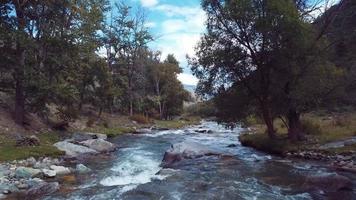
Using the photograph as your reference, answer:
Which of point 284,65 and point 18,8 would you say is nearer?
point 284,65

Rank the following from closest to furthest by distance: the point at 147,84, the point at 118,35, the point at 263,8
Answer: the point at 263,8 < the point at 118,35 < the point at 147,84

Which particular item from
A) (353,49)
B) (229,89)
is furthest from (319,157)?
(353,49)

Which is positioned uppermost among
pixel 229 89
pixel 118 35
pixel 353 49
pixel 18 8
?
pixel 118 35

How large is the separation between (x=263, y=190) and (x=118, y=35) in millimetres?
51021

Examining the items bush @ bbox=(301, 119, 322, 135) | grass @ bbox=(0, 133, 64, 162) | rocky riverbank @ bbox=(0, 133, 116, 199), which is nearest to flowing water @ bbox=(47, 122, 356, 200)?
rocky riverbank @ bbox=(0, 133, 116, 199)

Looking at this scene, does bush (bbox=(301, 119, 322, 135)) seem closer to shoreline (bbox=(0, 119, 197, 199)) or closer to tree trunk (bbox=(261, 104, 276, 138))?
tree trunk (bbox=(261, 104, 276, 138))

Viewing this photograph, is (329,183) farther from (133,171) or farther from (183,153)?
(183,153)

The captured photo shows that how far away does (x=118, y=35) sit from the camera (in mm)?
62000

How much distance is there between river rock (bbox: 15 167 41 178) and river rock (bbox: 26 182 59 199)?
1625 mm

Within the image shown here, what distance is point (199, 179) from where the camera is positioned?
16.5 meters

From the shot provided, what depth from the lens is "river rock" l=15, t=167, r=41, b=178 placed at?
16.1 metres

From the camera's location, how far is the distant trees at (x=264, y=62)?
22.7 m

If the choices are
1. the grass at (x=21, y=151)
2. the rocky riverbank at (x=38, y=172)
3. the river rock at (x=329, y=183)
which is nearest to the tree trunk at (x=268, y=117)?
the river rock at (x=329, y=183)

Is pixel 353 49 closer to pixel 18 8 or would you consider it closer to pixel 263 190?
pixel 263 190
